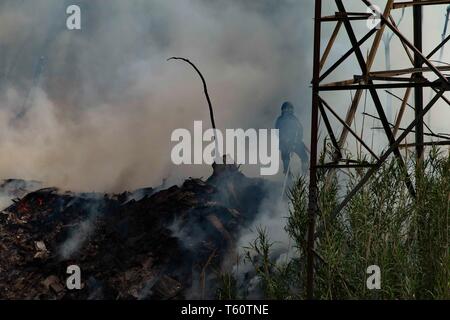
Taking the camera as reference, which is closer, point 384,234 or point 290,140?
point 384,234

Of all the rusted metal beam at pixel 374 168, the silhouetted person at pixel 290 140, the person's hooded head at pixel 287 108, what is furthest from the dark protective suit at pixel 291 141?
the rusted metal beam at pixel 374 168

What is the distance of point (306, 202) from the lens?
12.6m

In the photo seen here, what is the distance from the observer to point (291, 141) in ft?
63.0

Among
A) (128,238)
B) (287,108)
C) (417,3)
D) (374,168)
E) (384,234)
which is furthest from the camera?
(128,238)

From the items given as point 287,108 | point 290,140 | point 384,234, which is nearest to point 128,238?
point 290,140

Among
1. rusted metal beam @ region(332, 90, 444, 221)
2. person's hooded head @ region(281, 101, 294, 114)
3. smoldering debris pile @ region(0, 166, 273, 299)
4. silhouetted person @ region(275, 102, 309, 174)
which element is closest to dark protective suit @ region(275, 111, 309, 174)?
silhouetted person @ region(275, 102, 309, 174)

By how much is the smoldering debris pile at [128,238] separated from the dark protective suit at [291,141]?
1.78 metres

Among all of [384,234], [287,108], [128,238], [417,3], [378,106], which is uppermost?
[287,108]

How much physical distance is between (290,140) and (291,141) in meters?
0.03

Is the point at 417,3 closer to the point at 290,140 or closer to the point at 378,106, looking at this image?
the point at 378,106

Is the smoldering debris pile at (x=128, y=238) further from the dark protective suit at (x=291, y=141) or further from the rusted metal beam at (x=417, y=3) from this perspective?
the rusted metal beam at (x=417, y=3)

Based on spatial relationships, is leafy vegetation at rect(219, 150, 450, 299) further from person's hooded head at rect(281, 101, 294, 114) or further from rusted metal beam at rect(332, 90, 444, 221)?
person's hooded head at rect(281, 101, 294, 114)
